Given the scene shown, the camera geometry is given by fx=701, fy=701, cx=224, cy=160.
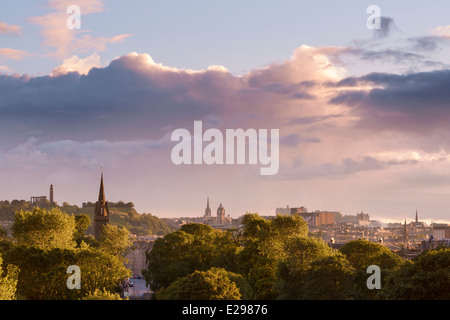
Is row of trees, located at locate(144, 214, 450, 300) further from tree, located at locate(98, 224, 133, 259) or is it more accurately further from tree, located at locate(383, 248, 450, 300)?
tree, located at locate(98, 224, 133, 259)

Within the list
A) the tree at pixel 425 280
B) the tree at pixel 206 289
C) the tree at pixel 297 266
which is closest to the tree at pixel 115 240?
the tree at pixel 297 266

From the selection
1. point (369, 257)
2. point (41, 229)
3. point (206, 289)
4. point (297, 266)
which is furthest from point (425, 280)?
point (41, 229)

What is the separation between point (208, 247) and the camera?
13312 cm

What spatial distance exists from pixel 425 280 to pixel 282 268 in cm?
Answer: 2213

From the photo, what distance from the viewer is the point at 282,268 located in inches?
3307

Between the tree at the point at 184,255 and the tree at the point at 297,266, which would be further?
the tree at the point at 184,255

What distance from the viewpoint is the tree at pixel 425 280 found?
211 feet

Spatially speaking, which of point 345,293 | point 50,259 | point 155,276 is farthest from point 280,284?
point 155,276

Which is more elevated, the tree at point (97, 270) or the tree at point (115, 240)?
the tree at point (115, 240)

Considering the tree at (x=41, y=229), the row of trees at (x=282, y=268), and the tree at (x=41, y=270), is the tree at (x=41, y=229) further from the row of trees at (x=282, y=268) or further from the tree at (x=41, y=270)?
the row of trees at (x=282, y=268)

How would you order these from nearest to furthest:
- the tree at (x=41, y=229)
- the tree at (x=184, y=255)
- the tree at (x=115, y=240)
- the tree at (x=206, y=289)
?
the tree at (x=206, y=289), the tree at (x=41, y=229), the tree at (x=184, y=255), the tree at (x=115, y=240)

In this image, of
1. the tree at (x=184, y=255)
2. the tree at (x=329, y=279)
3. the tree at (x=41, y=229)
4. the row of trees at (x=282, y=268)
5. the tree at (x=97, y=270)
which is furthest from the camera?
the tree at (x=184, y=255)
